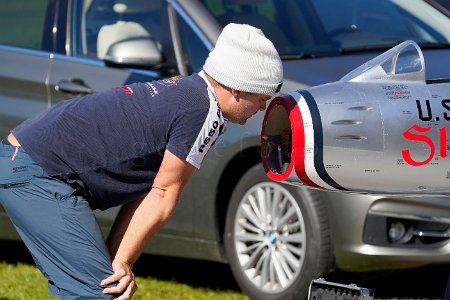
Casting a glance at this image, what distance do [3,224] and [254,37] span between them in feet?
11.3

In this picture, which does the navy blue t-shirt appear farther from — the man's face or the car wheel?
the car wheel

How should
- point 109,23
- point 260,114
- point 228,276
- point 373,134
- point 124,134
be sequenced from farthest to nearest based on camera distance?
point 228,276 → point 109,23 → point 260,114 → point 124,134 → point 373,134

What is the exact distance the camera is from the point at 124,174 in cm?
446

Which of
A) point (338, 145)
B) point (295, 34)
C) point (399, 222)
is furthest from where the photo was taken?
point (295, 34)

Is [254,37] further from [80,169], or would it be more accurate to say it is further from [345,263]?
[345,263]

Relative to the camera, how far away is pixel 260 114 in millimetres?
6504

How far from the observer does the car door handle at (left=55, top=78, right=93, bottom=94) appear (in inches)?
276

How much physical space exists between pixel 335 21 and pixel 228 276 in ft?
5.78

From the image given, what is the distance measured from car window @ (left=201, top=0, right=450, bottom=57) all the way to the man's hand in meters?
2.62

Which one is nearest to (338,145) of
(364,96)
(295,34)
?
(364,96)

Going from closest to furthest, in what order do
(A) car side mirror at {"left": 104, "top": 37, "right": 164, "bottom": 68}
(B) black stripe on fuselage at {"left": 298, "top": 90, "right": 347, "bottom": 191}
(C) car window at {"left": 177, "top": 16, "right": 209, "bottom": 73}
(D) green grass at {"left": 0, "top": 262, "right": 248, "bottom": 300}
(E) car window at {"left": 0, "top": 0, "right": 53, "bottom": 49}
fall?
→ (B) black stripe on fuselage at {"left": 298, "top": 90, "right": 347, "bottom": 191} → (A) car side mirror at {"left": 104, "top": 37, "right": 164, "bottom": 68} → (C) car window at {"left": 177, "top": 16, "right": 209, "bottom": 73} → (D) green grass at {"left": 0, "top": 262, "right": 248, "bottom": 300} → (E) car window at {"left": 0, "top": 0, "right": 53, "bottom": 49}

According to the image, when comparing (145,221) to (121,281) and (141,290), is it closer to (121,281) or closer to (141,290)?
(121,281)

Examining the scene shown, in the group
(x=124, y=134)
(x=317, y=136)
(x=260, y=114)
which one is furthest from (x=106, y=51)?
(x=317, y=136)

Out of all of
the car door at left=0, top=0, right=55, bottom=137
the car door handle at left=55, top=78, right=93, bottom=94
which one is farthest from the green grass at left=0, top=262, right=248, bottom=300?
the car door handle at left=55, top=78, right=93, bottom=94
